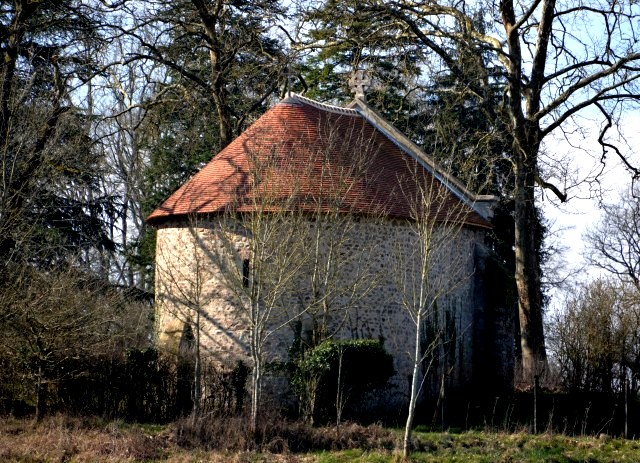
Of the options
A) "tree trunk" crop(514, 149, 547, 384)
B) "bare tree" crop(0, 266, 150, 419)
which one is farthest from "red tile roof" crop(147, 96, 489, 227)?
"bare tree" crop(0, 266, 150, 419)

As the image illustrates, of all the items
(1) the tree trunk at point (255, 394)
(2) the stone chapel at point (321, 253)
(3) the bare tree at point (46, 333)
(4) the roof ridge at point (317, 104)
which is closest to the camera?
(1) the tree trunk at point (255, 394)

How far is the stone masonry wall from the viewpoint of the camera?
1802cm

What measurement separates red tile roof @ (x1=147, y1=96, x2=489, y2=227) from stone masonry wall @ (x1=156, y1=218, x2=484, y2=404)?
0.49 metres

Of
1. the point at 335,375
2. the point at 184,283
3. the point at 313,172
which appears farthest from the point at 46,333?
the point at 313,172

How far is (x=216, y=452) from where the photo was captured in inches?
543

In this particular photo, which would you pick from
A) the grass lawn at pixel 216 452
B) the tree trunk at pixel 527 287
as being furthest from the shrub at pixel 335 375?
the tree trunk at pixel 527 287

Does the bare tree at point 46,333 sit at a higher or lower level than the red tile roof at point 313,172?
lower

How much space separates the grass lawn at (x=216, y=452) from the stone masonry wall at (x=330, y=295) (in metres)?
2.84

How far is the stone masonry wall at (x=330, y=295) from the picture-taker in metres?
18.0

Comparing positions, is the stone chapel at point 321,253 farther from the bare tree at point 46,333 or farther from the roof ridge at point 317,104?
the bare tree at point 46,333

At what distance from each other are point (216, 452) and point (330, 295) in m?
4.77

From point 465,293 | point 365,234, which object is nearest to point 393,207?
point 365,234

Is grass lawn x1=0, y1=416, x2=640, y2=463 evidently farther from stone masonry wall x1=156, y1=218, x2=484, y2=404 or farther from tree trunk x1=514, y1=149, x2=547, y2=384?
tree trunk x1=514, y1=149, x2=547, y2=384

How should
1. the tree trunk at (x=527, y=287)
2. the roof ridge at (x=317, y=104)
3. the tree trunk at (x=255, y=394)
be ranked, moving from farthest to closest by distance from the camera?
the tree trunk at (x=527, y=287), the roof ridge at (x=317, y=104), the tree trunk at (x=255, y=394)
